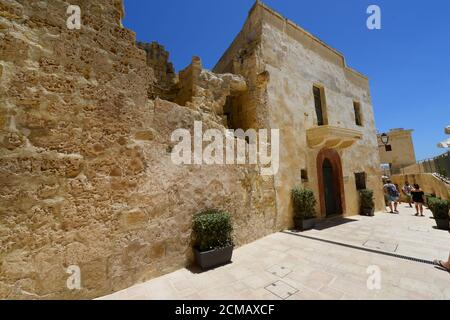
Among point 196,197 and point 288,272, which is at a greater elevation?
point 196,197

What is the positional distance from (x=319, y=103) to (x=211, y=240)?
8.02 m

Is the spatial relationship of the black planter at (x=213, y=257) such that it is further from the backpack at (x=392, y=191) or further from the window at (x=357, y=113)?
the window at (x=357, y=113)

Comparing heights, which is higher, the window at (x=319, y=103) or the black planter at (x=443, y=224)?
the window at (x=319, y=103)

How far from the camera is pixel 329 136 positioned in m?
7.56

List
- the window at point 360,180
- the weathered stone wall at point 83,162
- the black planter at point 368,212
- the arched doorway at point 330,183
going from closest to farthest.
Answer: the weathered stone wall at point 83,162, the arched doorway at point 330,183, the black planter at point 368,212, the window at point 360,180

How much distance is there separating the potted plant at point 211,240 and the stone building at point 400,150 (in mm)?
27644

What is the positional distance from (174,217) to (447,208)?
802 cm

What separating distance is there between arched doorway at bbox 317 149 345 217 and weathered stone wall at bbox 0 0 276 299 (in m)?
6.08

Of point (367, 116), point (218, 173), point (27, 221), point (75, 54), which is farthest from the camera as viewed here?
point (367, 116)

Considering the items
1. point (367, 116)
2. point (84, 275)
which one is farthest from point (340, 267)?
point (367, 116)

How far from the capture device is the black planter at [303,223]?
6.57 meters

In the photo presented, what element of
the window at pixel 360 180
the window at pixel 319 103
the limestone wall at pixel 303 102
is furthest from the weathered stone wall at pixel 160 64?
the window at pixel 360 180
